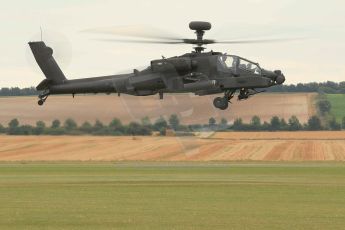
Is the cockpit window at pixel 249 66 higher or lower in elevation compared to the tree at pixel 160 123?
higher

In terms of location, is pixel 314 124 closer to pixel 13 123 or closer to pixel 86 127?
pixel 86 127

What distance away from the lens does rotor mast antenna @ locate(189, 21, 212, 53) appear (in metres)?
46.4

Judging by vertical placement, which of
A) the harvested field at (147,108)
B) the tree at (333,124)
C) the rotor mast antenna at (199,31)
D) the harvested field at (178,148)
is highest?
the rotor mast antenna at (199,31)

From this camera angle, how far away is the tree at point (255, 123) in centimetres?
12378

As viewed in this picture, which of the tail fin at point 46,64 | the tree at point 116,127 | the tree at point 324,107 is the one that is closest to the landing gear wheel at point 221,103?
the tail fin at point 46,64

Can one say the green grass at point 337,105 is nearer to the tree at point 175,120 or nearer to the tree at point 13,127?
the tree at point 13,127

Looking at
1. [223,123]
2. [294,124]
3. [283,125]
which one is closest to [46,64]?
[223,123]

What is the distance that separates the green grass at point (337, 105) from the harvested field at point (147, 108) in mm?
3295
